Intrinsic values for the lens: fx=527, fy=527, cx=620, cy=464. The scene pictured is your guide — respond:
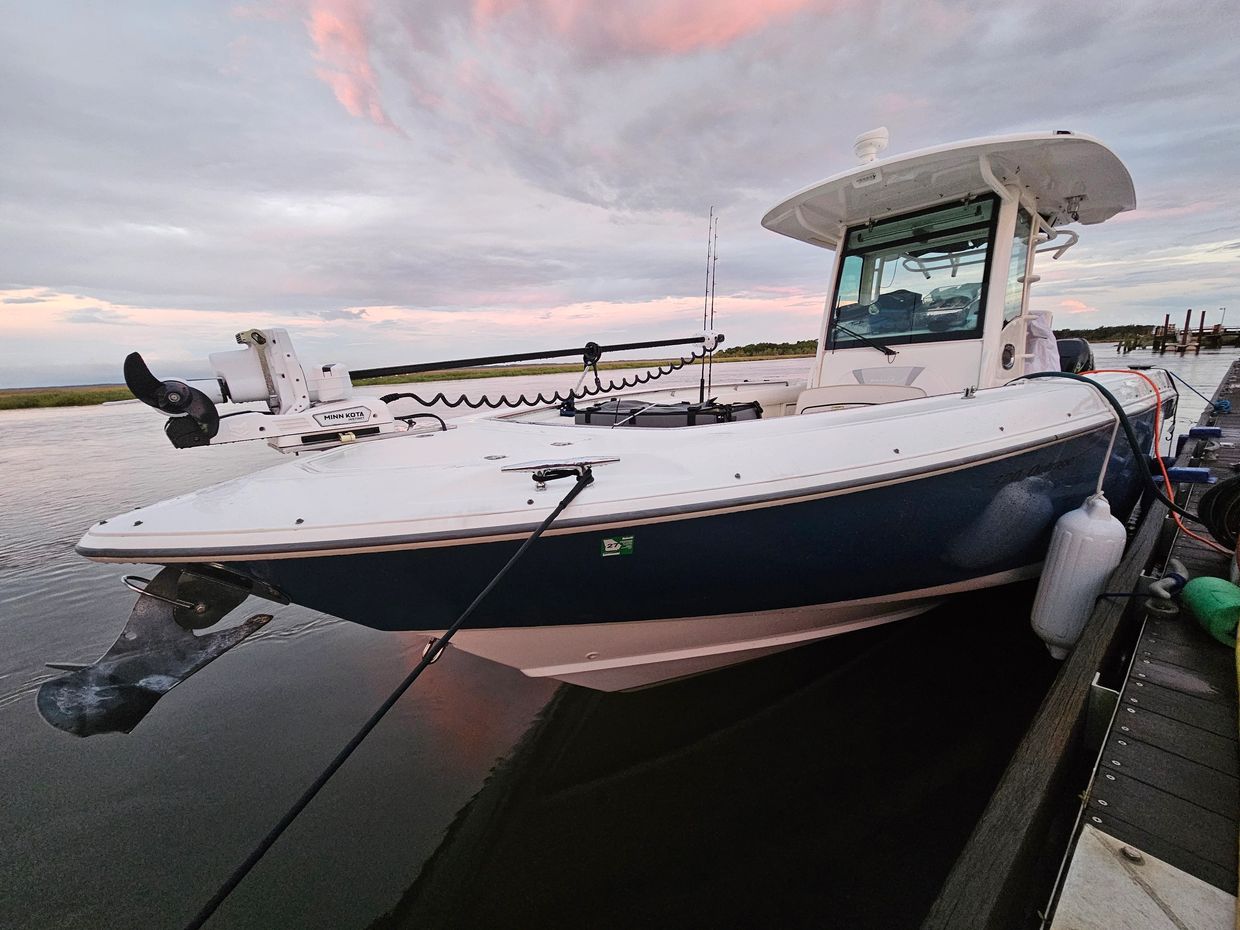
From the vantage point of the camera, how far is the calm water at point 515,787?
210 centimetres

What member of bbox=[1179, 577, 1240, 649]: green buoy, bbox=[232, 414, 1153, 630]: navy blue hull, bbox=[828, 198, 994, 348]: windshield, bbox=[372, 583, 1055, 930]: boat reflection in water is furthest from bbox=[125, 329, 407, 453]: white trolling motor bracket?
bbox=[1179, 577, 1240, 649]: green buoy

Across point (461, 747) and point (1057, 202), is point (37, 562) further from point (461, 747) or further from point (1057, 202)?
point (1057, 202)

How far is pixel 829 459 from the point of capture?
220cm

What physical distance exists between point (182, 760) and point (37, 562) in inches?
167

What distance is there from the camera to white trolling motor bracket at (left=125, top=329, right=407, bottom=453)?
6.99 ft

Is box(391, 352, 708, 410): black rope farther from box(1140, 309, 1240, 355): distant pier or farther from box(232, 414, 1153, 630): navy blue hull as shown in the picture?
box(1140, 309, 1240, 355): distant pier

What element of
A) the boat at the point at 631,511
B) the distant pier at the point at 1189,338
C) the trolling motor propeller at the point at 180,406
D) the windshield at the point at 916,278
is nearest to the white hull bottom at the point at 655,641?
the boat at the point at 631,511

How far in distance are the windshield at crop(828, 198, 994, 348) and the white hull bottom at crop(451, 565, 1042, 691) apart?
6.39 feet

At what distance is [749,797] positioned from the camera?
2510 mm

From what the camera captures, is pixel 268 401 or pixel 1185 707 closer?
pixel 1185 707

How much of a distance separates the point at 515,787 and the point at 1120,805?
2389 millimetres

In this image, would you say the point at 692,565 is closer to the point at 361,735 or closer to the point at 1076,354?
the point at 361,735

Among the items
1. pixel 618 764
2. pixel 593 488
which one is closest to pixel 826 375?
pixel 593 488

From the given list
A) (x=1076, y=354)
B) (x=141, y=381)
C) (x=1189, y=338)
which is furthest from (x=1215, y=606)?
(x=1189, y=338)
